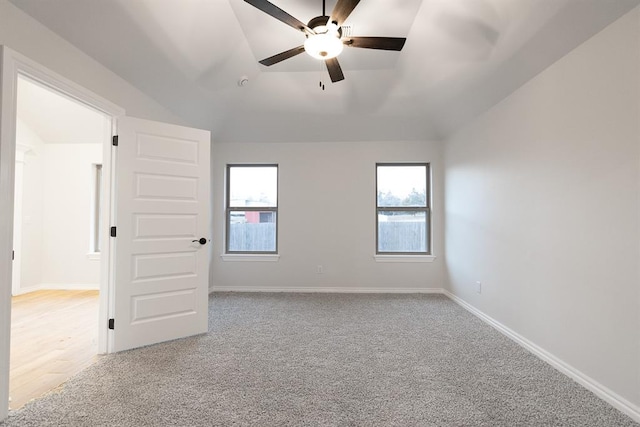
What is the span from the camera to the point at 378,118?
4246mm

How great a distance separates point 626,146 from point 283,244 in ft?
12.8

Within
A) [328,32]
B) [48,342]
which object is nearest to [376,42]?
[328,32]

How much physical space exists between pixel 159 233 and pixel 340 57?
8.38 ft

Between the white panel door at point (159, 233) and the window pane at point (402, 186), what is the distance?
109 inches

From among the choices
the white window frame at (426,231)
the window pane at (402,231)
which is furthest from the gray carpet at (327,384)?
the window pane at (402,231)

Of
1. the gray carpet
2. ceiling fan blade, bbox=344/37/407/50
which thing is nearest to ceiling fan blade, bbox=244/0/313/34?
ceiling fan blade, bbox=344/37/407/50

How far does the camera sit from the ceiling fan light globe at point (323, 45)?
1.95 metres

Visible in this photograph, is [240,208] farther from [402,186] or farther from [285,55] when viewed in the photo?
[285,55]

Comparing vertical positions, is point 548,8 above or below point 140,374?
above

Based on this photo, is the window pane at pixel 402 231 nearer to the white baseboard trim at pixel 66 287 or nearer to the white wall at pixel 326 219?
the white wall at pixel 326 219

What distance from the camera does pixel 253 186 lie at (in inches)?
191

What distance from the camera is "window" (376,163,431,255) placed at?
186 inches

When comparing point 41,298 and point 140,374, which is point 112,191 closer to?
point 140,374

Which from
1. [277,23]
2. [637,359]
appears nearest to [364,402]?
[637,359]
